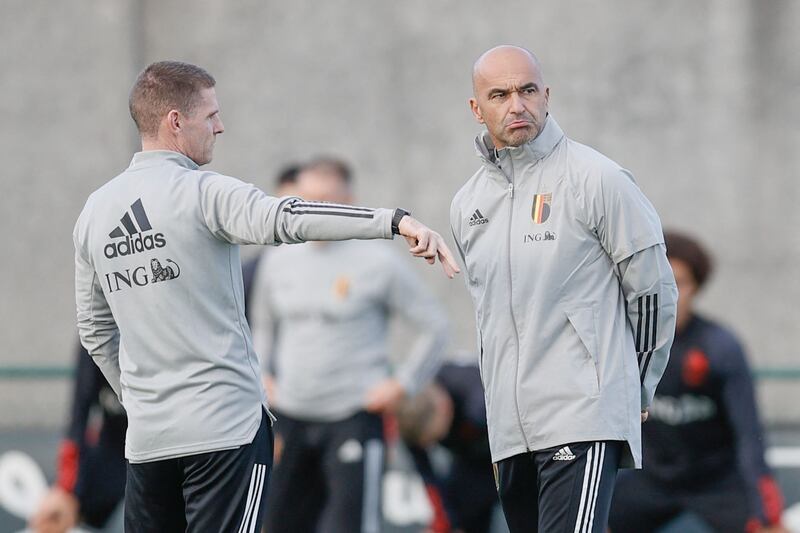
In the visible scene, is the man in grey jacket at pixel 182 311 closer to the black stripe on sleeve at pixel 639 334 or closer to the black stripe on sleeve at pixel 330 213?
the black stripe on sleeve at pixel 330 213

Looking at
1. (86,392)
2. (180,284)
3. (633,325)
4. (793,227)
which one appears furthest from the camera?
(793,227)

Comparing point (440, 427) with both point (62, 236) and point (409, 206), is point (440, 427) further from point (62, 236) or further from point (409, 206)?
point (62, 236)

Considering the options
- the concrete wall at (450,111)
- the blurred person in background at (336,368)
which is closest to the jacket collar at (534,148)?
the blurred person in background at (336,368)

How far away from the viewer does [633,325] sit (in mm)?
4742

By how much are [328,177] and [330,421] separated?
50.1 inches

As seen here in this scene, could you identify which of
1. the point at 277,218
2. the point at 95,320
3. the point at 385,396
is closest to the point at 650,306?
the point at 277,218

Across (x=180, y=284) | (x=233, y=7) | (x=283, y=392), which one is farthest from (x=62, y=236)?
(x=180, y=284)

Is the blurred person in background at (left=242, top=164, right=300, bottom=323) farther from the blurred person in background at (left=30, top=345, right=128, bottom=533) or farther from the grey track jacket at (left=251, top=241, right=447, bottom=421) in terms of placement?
the blurred person in background at (left=30, top=345, right=128, bottom=533)

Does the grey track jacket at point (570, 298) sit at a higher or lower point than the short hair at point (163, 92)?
lower

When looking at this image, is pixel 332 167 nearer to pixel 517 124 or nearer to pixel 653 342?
pixel 517 124

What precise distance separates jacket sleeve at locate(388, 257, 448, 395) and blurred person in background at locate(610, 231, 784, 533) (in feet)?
3.89

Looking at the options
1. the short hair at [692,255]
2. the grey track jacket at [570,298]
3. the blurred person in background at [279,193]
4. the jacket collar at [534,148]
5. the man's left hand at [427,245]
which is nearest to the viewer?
the man's left hand at [427,245]

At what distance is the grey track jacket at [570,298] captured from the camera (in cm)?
462

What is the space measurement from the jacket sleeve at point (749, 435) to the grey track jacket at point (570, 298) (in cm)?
219
